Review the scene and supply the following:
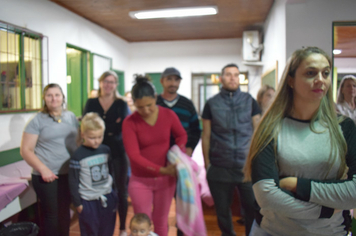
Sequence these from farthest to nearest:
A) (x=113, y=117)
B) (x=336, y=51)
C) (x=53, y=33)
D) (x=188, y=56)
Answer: (x=188, y=56), (x=53, y=33), (x=336, y=51), (x=113, y=117)

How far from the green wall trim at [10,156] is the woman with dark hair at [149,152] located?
2.88ft

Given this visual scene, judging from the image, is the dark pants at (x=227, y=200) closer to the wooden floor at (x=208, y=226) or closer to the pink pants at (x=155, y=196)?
the pink pants at (x=155, y=196)

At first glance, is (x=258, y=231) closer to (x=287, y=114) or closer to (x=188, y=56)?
(x=287, y=114)

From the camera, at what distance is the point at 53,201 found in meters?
1.98

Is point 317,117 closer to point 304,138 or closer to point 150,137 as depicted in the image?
point 304,138

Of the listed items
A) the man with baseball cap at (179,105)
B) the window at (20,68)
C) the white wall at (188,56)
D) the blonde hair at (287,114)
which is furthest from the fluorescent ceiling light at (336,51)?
the white wall at (188,56)

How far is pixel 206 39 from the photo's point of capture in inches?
239

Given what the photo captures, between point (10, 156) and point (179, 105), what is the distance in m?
1.28

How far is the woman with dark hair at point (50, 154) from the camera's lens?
1900mm

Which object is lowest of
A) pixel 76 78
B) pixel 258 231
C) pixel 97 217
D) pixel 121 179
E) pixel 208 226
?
pixel 208 226

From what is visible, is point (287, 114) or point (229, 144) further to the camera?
→ point (229, 144)

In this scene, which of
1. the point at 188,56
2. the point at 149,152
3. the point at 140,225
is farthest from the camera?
the point at 188,56

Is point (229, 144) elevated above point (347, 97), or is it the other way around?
point (347, 97)

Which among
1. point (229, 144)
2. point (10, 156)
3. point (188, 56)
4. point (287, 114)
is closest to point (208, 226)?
point (229, 144)
